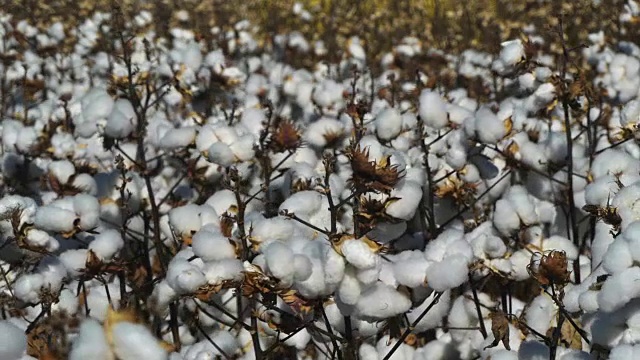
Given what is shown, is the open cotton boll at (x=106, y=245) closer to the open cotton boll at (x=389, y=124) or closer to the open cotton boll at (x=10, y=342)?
the open cotton boll at (x=389, y=124)

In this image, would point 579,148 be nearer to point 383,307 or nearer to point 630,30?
point 383,307

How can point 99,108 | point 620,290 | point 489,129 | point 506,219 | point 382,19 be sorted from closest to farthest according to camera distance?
point 620,290 → point 506,219 → point 489,129 → point 99,108 → point 382,19

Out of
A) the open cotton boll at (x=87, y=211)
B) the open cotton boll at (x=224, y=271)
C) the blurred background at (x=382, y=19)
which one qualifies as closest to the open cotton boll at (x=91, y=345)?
the open cotton boll at (x=224, y=271)

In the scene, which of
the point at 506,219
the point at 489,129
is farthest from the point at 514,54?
the point at 506,219

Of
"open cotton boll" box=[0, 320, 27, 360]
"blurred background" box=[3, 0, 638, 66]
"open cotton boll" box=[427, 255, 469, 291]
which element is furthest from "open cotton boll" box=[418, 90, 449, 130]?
"blurred background" box=[3, 0, 638, 66]

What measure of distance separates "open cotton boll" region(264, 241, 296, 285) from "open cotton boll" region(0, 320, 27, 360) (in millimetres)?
501

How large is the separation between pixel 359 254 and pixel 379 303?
171mm

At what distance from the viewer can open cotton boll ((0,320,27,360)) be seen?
1.16 metres

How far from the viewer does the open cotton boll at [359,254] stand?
1556 millimetres

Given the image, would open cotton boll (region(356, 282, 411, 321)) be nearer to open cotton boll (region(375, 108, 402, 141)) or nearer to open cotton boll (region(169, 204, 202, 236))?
open cotton boll (region(169, 204, 202, 236))

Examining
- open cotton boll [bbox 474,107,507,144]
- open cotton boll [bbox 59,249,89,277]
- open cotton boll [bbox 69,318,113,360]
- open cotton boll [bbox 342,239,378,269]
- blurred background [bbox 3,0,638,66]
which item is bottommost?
open cotton boll [bbox 69,318,113,360]

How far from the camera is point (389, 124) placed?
258 centimetres

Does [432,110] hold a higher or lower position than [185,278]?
higher

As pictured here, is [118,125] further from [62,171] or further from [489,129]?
[489,129]
